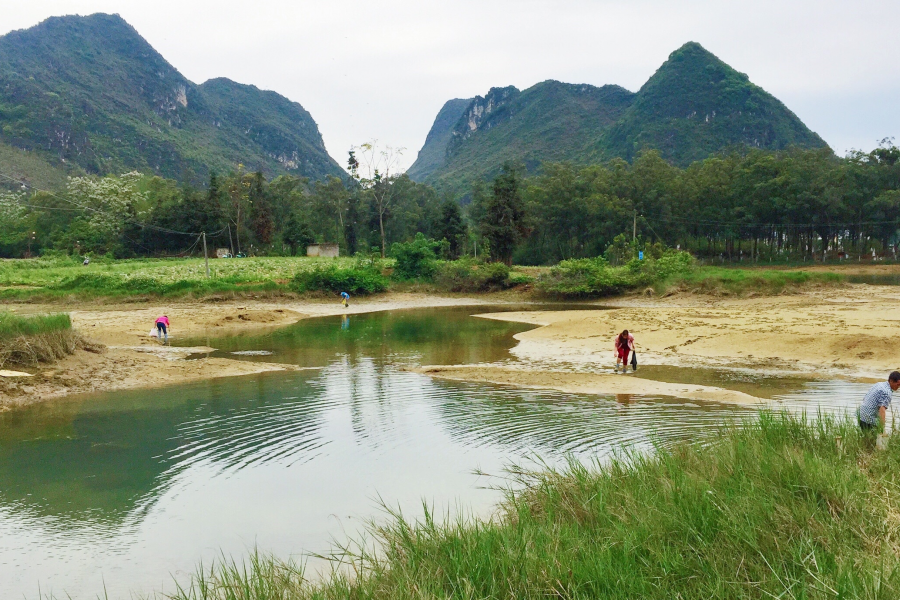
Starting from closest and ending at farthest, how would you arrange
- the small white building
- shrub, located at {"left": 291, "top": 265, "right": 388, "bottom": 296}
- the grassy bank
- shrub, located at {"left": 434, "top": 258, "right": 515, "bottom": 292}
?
the grassy bank < shrub, located at {"left": 291, "top": 265, "right": 388, "bottom": 296} < shrub, located at {"left": 434, "top": 258, "right": 515, "bottom": 292} < the small white building

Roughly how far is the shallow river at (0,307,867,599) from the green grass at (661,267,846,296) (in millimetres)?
29905

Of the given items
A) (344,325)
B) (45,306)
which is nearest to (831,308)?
(344,325)

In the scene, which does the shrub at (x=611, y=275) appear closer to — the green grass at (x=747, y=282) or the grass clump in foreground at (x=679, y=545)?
the green grass at (x=747, y=282)

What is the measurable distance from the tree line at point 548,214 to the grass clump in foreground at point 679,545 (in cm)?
5653

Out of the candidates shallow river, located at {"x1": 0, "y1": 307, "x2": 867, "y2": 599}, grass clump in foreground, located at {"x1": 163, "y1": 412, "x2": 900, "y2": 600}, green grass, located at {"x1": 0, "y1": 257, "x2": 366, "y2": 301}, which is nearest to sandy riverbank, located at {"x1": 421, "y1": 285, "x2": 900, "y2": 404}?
shallow river, located at {"x1": 0, "y1": 307, "x2": 867, "y2": 599}

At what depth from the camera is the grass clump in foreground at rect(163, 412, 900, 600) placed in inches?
197

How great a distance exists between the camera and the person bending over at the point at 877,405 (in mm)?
8773

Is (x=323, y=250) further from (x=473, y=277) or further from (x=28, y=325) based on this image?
(x=28, y=325)

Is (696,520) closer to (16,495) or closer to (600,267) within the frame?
(16,495)

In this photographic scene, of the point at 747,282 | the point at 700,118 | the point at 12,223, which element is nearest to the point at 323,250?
the point at 12,223

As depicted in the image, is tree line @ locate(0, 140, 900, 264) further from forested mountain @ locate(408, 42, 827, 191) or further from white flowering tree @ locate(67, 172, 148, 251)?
forested mountain @ locate(408, 42, 827, 191)

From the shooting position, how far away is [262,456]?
12.6m

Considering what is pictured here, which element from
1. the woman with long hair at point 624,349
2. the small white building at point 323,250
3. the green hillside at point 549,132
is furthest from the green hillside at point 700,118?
the woman with long hair at point 624,349

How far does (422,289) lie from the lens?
5925cm
